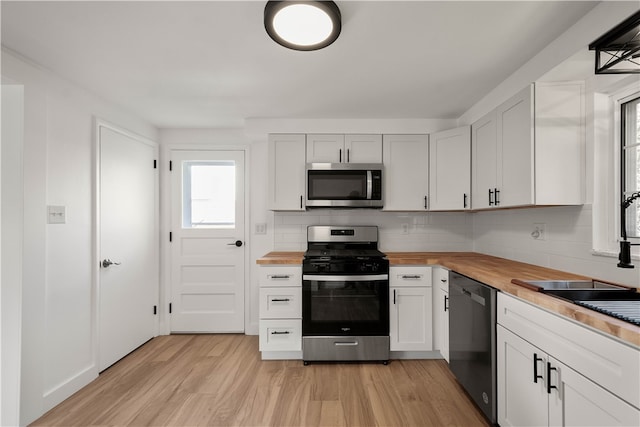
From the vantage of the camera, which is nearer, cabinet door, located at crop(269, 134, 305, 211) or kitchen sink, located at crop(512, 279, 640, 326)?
kitchen sink, located at crop(512, 279, 640, 326)

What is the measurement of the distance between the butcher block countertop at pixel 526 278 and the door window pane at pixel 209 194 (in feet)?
3.30

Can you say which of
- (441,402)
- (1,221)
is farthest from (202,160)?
(441,402)

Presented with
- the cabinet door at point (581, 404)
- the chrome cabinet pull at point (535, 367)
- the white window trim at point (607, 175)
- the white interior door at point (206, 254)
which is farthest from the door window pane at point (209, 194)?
the white window trim at point (607, 175)

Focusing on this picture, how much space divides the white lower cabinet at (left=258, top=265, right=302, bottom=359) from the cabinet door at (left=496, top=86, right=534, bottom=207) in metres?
1.77

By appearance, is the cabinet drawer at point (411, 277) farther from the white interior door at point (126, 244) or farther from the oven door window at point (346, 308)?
the white interior door at point (126, 244)

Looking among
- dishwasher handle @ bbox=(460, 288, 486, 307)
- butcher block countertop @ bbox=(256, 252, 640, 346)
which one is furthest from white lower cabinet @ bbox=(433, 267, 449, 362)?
dishwasher handle @ bbox=(460, 288, 486, 307)

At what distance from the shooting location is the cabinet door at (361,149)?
3.01 meters

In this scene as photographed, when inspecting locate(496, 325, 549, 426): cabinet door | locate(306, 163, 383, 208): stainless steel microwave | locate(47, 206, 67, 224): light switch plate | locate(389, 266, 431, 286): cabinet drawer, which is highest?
locate(306, 163, 383, 208): stainless steel microwave

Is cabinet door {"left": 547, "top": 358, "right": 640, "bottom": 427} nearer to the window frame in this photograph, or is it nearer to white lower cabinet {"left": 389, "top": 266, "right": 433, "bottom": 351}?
the window frame

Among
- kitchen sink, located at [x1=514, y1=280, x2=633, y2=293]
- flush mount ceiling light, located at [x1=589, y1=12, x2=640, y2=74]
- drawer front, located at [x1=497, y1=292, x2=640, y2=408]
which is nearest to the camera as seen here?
drawer front, located at [x1=497, y1=292, x2=640, y2=408]

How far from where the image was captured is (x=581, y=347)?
1.14 meters

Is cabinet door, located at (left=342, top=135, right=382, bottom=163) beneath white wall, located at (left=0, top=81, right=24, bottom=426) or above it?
above

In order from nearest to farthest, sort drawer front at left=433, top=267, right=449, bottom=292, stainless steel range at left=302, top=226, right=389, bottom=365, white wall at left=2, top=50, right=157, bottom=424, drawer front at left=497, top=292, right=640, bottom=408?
drawer front at left=497, top=292, right=640, bottom=408
white wall at left=2, top=50, right=157, bottom=424
drawer front at left=433, top=267, right=449, bottom=292
stainless steel range at left=302, top=226, right=389, bottom=365

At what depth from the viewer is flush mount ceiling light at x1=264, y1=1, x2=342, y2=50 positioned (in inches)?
52.6
